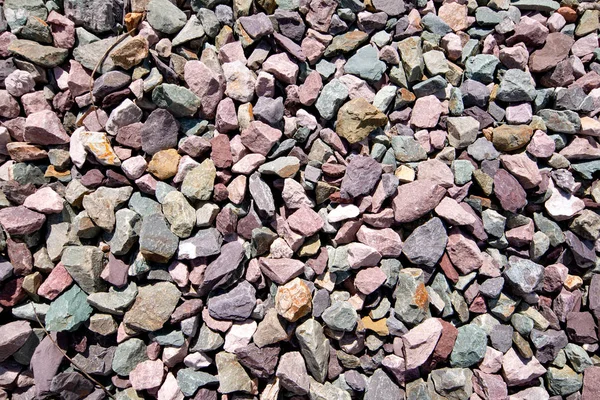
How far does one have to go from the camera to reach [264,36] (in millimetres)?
2135

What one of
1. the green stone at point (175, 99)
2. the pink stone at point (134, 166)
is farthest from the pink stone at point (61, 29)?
the pink stone at point (134, 166)

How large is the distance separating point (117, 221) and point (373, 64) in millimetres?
1422

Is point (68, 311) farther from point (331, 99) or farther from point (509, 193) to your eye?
point (509, 193)

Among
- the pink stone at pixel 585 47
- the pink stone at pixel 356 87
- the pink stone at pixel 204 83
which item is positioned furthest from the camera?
the pink stone at pixel 585 47

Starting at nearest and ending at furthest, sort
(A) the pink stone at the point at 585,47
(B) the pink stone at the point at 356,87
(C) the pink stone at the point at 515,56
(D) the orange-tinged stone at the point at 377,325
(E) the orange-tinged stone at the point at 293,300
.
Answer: (E) the orange-tinged stone at the point at 293,300 < (D) the orange-tinged stone at the point at 377,325 < (B) the pink stone at the point at 356,87 < (C) the pink stone at the point at 515,56 < (A) the pink stone at the point at 585,47

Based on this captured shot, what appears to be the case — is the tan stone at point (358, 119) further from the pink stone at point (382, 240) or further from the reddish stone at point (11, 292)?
the reddish stone at point (11, 292)

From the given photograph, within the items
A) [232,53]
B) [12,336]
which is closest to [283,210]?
[232,53]

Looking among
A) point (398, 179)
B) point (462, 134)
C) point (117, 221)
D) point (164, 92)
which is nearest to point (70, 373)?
point (117, 221)

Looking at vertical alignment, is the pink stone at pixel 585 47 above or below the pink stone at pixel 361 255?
above

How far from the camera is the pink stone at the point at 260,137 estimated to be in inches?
75.7

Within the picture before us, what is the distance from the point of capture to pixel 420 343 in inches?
72.4

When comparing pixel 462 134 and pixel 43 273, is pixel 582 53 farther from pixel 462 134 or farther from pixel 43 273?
pixel 43 273

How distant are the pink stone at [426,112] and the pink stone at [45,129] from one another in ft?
5.55

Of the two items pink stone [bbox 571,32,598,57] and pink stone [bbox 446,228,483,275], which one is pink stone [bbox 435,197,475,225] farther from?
pink stone [bbox 571,32,598,57]
